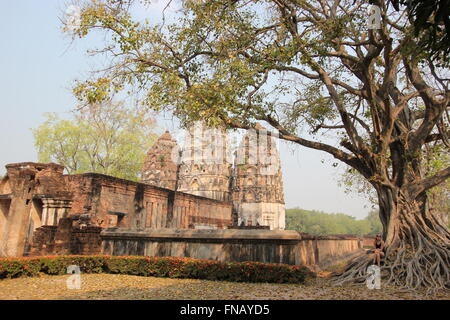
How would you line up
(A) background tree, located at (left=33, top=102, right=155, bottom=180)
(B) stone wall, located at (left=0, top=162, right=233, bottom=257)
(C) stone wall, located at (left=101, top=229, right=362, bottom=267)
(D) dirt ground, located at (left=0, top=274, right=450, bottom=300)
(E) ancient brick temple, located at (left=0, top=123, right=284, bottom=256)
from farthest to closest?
1. (A) background tree, located at (left=33, top=102, right=155, bottom=180)
2. (E) ancient brick temple, located at (left=0, top=123, right=284, bottom=256)
3. (B) stone wall, located at (left=0, top=162, right=233, bottom=257)
4. (C) stone wall, located at (left=101, top=229, right=362, bottom=267)
5. (D) dirt ground, located at (left=0, top=274, right=450, bottom=300)

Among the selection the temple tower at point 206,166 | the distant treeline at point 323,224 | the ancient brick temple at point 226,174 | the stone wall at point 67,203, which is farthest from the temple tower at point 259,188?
the distant treeline at point 323,224

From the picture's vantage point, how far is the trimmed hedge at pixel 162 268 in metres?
8.43

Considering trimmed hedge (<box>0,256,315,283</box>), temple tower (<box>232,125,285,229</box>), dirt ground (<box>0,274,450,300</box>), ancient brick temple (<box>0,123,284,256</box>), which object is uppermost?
temple tower (<box>232,125,285,229</box>)

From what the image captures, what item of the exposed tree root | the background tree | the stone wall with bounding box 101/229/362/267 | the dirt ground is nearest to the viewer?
the dirt ground

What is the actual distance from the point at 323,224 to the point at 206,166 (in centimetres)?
5143


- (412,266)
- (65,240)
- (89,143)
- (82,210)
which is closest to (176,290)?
(412,266)

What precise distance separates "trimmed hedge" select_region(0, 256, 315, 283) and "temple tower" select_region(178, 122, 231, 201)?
2920cm

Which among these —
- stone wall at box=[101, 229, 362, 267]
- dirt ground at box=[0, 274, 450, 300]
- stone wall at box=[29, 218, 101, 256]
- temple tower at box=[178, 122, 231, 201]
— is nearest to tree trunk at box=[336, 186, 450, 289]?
dirt ground at box=[0, 274, 450, 300]

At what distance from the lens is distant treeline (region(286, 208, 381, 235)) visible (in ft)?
256

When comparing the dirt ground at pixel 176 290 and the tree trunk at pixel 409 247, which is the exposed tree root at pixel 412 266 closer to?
the tree trunk at pixel 409 247

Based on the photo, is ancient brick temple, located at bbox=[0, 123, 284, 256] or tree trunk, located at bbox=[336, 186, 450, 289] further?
ancient brick temple, located at bbox=[0, 123, 284, 256]

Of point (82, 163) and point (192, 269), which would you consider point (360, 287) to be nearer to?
point (192, 269)

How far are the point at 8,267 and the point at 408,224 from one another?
1014cm

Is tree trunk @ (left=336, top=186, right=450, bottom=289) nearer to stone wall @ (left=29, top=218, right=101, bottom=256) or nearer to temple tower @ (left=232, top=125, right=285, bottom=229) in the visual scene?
stone wall @ (left=29, top=218, right=101, bottom=256)
